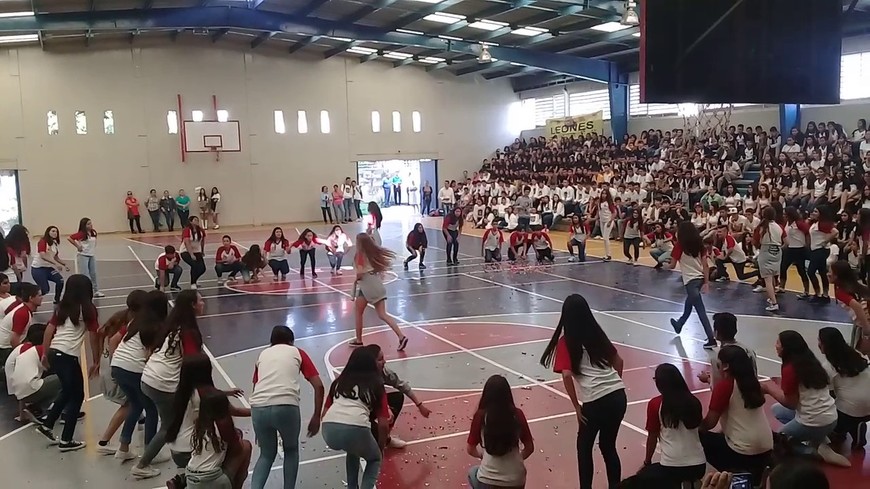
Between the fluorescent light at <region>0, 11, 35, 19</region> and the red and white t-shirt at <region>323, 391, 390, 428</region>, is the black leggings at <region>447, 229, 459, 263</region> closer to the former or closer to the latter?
the red and white t-shirt at <region>323, 391, 390, 428</region>

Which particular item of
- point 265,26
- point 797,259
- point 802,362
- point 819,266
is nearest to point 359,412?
point 802,362

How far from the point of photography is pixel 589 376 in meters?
5.37

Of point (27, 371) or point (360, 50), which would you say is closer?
point (27, 371)

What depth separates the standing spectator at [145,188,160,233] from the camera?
3162 centimetres

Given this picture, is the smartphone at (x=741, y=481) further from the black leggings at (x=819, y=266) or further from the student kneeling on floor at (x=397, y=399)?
the black leggings at (x=819, y=266)

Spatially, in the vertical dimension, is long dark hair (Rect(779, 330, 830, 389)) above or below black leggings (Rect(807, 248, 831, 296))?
above

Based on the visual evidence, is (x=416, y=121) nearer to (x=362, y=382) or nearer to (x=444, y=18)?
(x=444, y=18)

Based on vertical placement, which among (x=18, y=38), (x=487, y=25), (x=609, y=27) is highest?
(x=18, y=38)

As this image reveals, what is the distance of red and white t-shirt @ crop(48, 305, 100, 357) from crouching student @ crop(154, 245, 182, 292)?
8754mm

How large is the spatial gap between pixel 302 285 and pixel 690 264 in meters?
8.97


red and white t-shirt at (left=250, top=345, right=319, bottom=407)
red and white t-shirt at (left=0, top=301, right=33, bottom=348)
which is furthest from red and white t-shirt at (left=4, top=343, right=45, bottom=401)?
red and white t-shirt at (left=250, top=345, right=319, bottom=407)

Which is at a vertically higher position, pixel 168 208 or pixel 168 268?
pixel 168 208

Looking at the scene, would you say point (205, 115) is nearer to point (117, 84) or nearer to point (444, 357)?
point (117, 84)

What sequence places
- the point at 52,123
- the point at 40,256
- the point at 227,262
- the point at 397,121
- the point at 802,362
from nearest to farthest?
the point at 802,362
the point at 40,256
the point at 227,262
the point at 52,123
the point at 397,121
